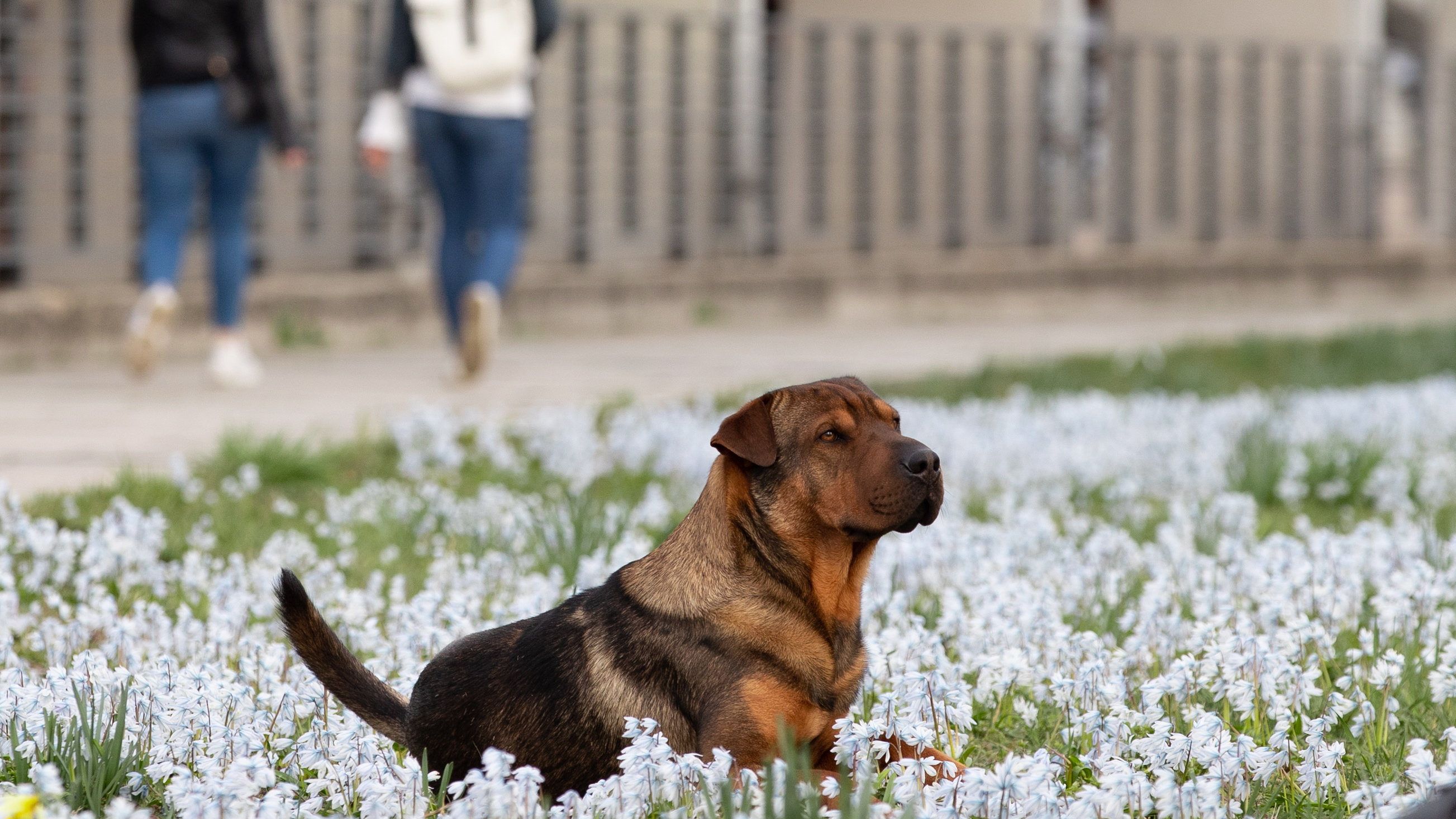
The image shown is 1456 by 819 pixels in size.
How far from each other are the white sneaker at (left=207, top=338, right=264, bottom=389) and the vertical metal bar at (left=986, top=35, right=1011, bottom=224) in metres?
6.86

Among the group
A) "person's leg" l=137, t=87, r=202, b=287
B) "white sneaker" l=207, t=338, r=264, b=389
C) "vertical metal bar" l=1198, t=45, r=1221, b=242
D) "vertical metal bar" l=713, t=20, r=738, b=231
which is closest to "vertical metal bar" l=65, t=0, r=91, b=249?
"person's leg" l=137, t=87, r=202, b=287

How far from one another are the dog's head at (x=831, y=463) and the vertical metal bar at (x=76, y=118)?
7812 millimetres

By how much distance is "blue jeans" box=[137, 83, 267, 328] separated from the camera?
817 centimetres

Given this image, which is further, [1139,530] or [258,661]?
[1139,530]

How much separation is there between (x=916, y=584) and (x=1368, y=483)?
7.66ft

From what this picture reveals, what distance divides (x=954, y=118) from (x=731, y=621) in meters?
11.0

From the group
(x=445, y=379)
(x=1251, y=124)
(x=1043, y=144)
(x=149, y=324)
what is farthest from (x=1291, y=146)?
(x=149, y=324)

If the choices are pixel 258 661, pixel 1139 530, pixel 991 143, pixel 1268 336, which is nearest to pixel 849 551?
pixel 258 661

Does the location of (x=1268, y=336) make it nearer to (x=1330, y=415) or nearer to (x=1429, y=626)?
(x=1330, y=415)

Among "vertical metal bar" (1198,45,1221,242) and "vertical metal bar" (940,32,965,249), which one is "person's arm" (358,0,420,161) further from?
"vertical metal bar" (1198,45,1221,242)

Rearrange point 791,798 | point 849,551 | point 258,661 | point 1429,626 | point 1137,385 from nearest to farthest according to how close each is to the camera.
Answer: point 791,798
point 849,551
point 258,661
point 1429,626
point 1137,385

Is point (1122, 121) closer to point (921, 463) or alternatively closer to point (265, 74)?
point (265, 74)

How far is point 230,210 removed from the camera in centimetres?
843

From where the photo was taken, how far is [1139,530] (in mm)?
5363
